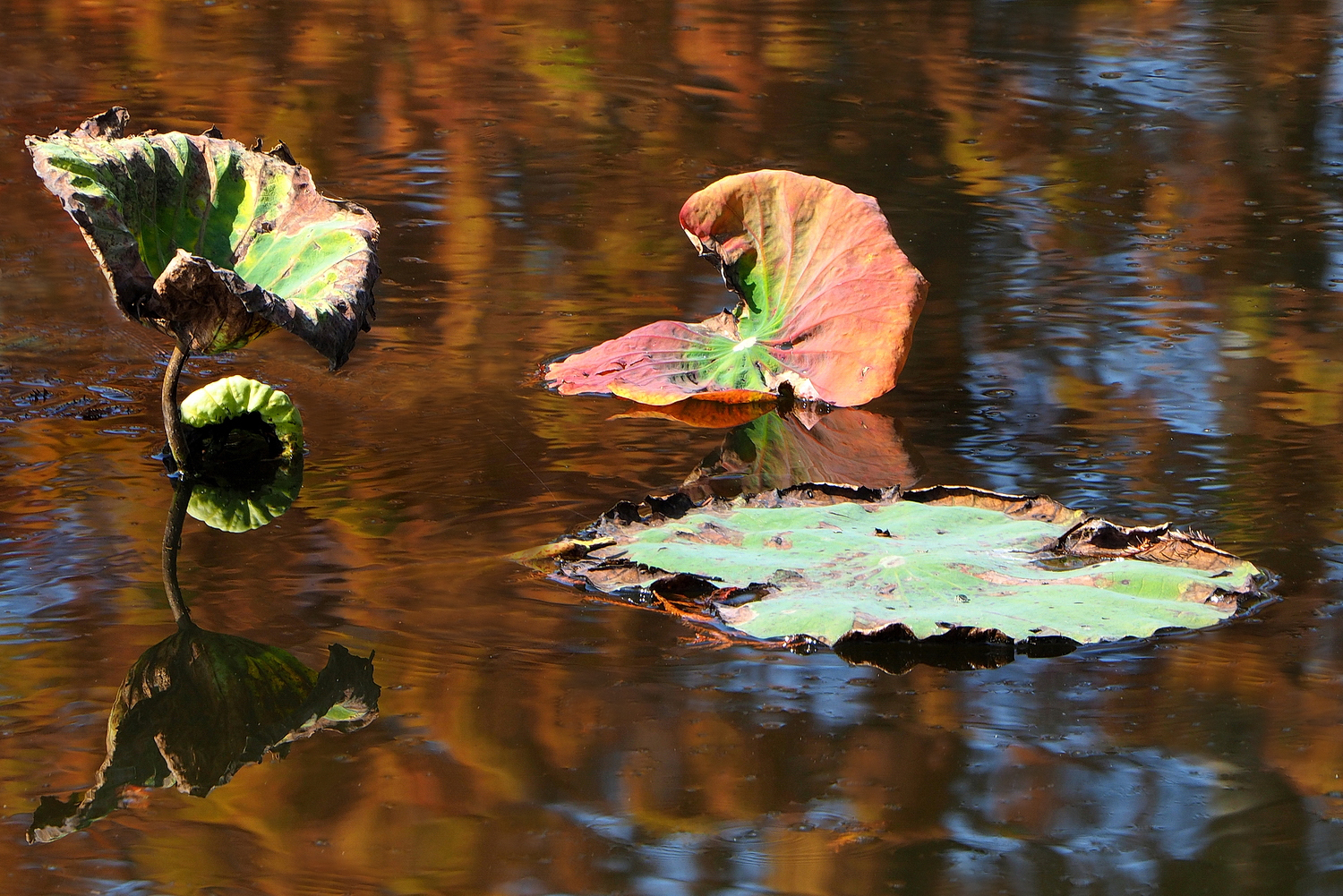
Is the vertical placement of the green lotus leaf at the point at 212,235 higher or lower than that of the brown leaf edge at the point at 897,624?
higher

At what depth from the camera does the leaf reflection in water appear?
1428 mm

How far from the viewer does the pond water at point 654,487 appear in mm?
1371

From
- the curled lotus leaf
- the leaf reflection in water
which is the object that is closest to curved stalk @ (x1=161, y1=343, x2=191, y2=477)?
the curled lotus leaf

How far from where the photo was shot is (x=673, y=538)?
6.25 feet

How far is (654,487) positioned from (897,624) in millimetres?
665

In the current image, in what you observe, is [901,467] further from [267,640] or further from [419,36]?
[419,36]

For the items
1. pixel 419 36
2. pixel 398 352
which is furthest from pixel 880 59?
pixel 398 352

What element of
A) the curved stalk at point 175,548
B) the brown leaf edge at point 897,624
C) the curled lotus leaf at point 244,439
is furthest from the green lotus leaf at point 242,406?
the brown leaf edge at point 897,624

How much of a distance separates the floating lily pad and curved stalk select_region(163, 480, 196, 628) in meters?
0.43

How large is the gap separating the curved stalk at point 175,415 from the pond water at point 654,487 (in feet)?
0.22

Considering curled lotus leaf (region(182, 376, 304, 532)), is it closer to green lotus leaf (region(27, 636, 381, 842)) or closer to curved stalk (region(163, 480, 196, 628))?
curved stalk (region(163, 480, 196, 628))

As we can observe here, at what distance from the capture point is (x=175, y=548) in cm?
199

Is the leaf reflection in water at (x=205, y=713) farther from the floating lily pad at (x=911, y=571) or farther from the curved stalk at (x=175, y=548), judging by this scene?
the floating lily pad at (x=911, y=571)

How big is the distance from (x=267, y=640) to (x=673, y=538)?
486 mm
